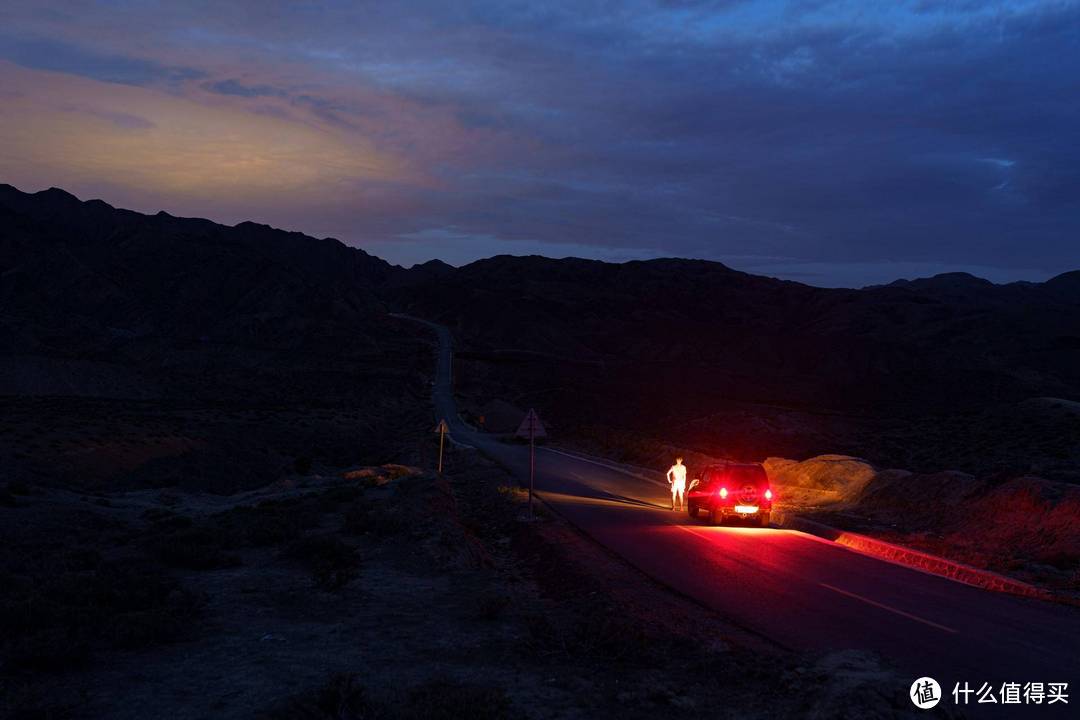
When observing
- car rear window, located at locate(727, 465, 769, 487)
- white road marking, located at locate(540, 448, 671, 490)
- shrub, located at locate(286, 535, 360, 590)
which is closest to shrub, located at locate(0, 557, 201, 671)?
shrub, located at locate(286, 535, 360, 590)

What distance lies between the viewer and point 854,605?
10977 millimetres

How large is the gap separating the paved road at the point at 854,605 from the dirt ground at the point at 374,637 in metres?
0.81

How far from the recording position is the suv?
19.6 m

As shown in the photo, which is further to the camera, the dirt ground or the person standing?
the person standing

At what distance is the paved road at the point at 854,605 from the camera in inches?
332

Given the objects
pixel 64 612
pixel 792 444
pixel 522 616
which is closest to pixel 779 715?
pixel 522 616

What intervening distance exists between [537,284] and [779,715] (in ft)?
630

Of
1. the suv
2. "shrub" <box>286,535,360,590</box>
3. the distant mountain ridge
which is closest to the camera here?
"shrub" <box>286,535,360,590</box>

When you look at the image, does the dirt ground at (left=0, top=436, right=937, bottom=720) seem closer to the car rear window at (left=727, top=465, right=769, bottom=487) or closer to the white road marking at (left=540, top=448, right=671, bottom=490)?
the car rear window at (left=727, top=465, right=769, bottom=487)

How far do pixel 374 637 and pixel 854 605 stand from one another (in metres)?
6.18

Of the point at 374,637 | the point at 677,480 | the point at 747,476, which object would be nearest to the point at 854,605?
the point at 374,637

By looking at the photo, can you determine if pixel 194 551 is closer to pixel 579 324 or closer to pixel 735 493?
pixel 735 493

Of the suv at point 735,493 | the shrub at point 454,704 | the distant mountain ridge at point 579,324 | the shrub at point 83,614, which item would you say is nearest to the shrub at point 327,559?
the shrub at point 83,614

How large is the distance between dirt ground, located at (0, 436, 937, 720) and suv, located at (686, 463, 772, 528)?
15.7 feet
